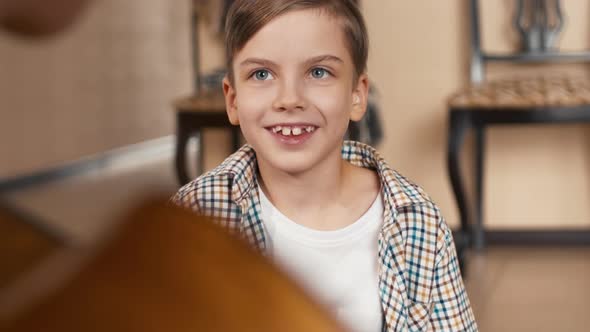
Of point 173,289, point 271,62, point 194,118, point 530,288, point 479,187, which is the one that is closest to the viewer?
point 173,289

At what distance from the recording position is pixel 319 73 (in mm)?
922

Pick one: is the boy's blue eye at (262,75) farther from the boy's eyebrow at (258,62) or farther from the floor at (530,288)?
the floor at (530,288)

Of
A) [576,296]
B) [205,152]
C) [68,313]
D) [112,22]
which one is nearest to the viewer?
[68,313]

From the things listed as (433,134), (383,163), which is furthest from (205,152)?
(383,163)

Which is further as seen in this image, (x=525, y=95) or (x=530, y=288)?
(x=525, y=95)

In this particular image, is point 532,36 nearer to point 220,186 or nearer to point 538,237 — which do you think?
point 538,237

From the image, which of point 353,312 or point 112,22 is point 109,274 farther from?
point 112,22

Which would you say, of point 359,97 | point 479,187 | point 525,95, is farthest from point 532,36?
point 359,97

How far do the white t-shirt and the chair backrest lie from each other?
7.35 feet

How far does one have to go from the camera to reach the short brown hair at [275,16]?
2.94 ft

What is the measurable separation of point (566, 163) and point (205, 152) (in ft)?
4.43

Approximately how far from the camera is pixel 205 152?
351 centimetres

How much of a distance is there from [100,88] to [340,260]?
5626 millimetres

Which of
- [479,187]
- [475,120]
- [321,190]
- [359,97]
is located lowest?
[479,187]
